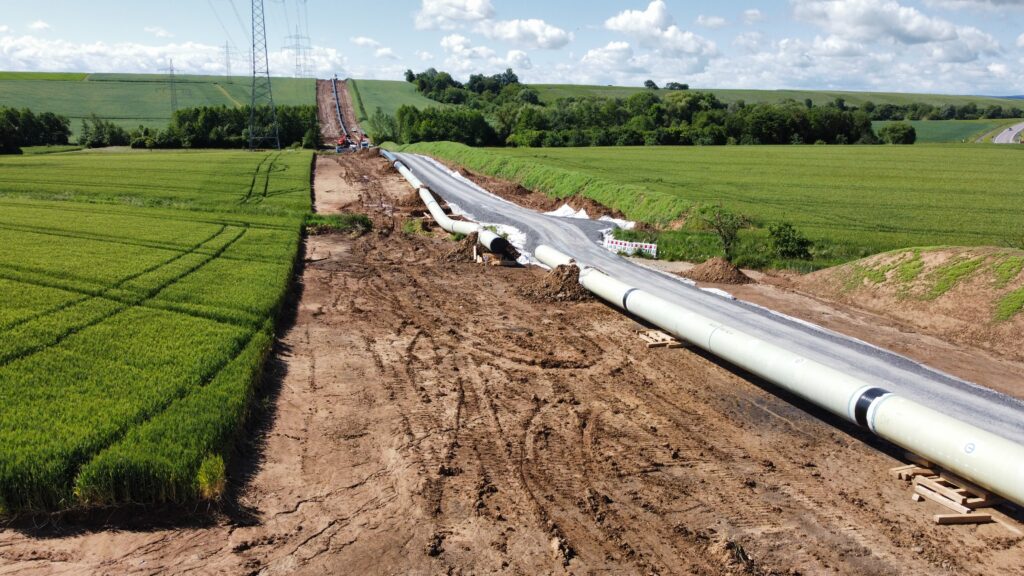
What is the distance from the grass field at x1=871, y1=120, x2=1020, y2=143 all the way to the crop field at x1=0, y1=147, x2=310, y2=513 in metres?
136

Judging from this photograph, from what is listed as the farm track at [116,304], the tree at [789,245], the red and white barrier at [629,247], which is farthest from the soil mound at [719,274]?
the farm track at [116,304]

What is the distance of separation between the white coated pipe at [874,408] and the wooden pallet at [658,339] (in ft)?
1.26

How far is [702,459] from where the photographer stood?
44.0ft

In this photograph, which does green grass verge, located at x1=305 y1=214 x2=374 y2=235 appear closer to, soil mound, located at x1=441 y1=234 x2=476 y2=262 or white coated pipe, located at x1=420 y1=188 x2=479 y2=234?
white coated pipe, located at x1=420 y1=188 x2=479 y2=234

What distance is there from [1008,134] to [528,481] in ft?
527

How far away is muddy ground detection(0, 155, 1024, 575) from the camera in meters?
10.0

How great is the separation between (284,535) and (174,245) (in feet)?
73.3

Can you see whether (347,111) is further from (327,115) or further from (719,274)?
(719,274)

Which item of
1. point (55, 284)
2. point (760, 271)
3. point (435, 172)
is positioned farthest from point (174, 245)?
point (435, 172)

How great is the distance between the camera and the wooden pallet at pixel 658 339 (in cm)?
2034

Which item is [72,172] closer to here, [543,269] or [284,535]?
[543,269]

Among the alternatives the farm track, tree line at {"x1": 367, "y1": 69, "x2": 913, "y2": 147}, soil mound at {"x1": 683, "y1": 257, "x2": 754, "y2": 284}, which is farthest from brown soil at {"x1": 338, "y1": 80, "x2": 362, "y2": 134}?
soil mound at {"x1": 683, "y1": 257, "x2": 754, "y2": 284}

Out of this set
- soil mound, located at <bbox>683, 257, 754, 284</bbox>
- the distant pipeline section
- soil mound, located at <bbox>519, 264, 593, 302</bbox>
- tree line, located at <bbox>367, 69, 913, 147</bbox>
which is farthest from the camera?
tree line, located at <bbox>367, 69, 913, 147</bbox>

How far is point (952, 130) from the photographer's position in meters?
139
